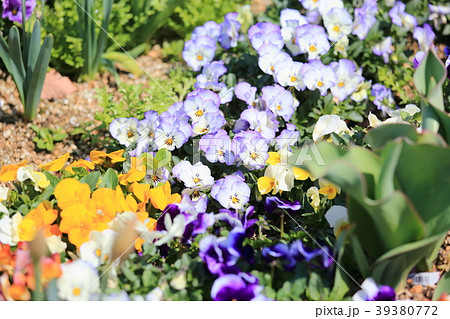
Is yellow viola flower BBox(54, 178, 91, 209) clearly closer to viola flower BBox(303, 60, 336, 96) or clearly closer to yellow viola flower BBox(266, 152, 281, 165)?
yellow viola flower BBox(266, 152, 281, 165)

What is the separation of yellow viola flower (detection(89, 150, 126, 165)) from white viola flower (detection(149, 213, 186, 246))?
1.51 feet

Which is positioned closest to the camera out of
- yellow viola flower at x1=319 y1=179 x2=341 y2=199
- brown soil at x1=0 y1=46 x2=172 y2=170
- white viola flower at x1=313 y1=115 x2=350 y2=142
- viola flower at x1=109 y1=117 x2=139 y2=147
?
yellow viola flower at x1=319 y1=179 x2=341 y2=199

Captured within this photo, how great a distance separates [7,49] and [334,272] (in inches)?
65.8

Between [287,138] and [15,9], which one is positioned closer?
[287,138]

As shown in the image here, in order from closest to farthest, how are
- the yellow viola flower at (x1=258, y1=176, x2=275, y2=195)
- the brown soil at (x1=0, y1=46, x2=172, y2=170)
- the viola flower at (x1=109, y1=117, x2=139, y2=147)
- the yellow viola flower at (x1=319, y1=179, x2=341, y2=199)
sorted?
the yellow viola flower at (x1=319, y1=179, x2=341, y2=199), the yellow viola flower at (x1=258, y1=176, x2=275, y2=195), the viola flower at (x1=109, y1=117, x2=139, y2=147), the brown soil at (x1=0, y1=46, x2=172, y2=170)

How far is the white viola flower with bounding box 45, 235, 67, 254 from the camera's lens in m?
1.74

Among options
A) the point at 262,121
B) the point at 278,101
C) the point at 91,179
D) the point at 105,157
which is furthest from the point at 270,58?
the point at 91,179

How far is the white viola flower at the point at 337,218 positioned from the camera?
1795 mm

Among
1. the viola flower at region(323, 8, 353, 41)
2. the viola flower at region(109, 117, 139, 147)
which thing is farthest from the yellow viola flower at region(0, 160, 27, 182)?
the viola flower at region(323, 8, 353, 41)

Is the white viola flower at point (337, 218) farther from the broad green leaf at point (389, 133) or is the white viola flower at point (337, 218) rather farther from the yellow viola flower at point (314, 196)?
the broad green leaf at point (389, 133)

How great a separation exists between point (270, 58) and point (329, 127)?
0.47 meters

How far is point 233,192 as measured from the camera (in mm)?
1977

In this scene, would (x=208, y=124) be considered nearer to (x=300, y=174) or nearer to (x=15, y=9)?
(x=300, y=174)
